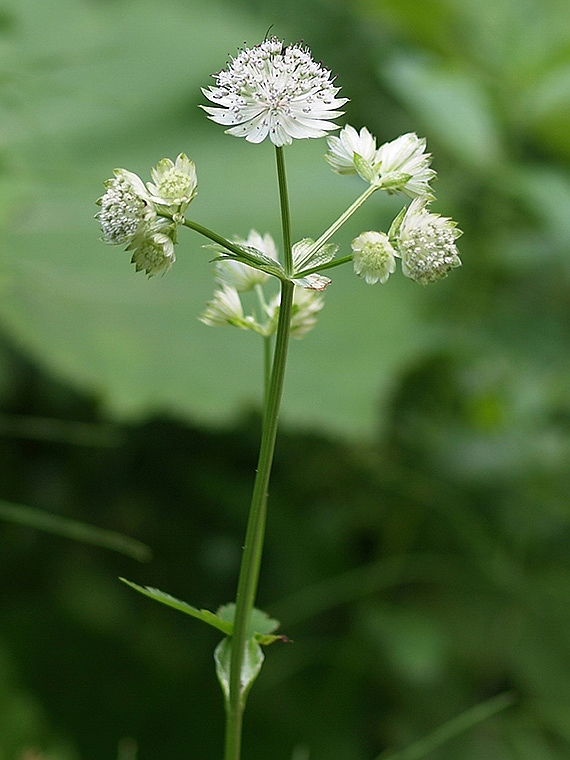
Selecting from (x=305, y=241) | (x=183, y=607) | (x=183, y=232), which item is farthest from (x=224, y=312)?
(x=183, y=232)

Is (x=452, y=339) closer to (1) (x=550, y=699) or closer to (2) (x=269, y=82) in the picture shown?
(1) (x=550, y=699)

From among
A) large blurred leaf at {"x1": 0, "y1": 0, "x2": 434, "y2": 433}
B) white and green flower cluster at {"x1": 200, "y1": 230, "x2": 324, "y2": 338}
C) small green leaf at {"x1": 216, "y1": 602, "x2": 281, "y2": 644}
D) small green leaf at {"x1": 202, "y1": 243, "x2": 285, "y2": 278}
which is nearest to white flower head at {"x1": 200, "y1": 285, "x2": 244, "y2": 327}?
white and green flower cluster at {"x1": 200, "y1": 230, "x2": 324, "y2": 338}

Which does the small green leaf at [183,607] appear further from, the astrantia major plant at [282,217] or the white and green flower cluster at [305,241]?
the white and green flower cluster at [305,241]

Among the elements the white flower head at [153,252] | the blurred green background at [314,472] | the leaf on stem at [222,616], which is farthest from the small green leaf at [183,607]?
the blurred green background at [314,472]

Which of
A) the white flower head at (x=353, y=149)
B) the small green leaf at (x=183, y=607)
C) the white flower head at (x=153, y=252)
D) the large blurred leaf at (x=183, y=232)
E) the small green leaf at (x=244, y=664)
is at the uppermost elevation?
the large blurred leaf at (x=183, y=232)

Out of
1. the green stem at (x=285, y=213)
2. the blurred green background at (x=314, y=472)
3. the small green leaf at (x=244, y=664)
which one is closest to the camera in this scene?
the green stem at (x=285, y=213)

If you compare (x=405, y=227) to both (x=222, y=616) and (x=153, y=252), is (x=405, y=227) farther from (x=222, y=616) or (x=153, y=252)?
(x=222, y=616)
